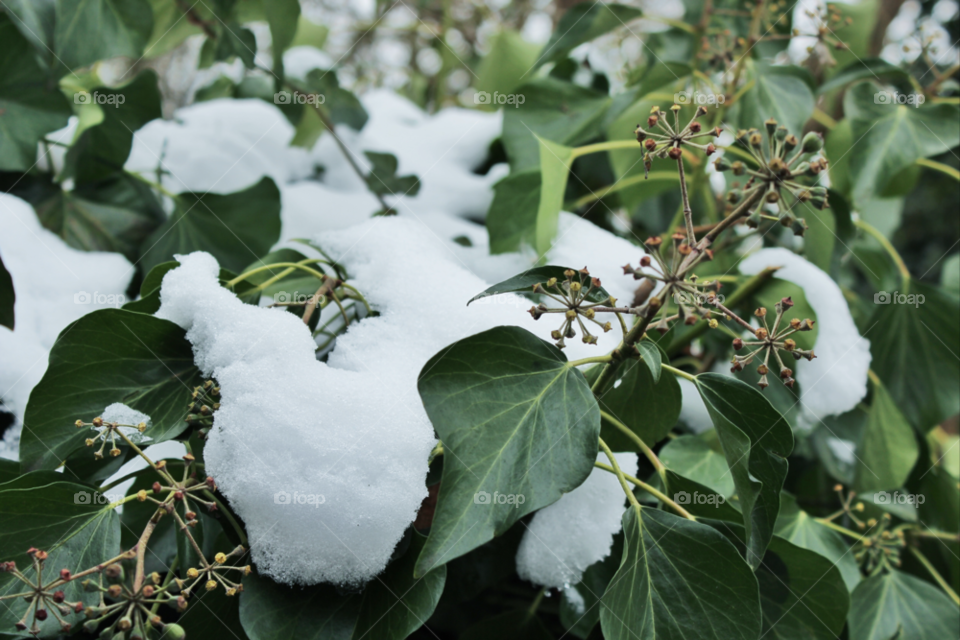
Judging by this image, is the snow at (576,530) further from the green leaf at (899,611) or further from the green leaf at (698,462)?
the green leaf at (899,611)

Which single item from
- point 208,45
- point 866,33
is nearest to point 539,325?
point 208,45

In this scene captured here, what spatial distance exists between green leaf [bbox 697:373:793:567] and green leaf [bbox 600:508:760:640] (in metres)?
0.02

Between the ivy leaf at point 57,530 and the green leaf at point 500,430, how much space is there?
8.4 inches

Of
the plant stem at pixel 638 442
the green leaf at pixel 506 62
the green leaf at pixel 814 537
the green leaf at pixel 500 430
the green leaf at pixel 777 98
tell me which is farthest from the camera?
the green leaf at pixel 506 62

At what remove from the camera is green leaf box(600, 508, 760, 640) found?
0.38 metres

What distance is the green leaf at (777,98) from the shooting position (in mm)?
650

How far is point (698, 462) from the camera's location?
21.6 inches

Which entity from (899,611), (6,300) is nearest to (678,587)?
(899,611)

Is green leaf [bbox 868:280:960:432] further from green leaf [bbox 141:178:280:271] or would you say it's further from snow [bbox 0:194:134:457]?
snow [bbox 0:194:134:457]

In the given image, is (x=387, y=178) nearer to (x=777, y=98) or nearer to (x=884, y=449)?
(x=777, y=98)

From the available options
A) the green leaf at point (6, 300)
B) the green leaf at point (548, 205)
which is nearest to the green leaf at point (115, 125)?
the green leaf at point (6, 300)

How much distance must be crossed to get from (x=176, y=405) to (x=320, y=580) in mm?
158

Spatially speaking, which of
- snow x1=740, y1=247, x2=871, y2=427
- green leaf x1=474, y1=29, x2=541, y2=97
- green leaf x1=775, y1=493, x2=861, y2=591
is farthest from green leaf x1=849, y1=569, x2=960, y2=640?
green leaf x1=474, y1=29, x2=541, y2=97

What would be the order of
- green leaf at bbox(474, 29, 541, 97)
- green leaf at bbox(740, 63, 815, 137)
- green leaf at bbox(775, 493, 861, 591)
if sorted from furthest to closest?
green leaf at bbox(474, 29, 541, 97), green leaf at bbox(740, 63, 815, 137), green leaf at bbox(775, 493, 861, 591)
